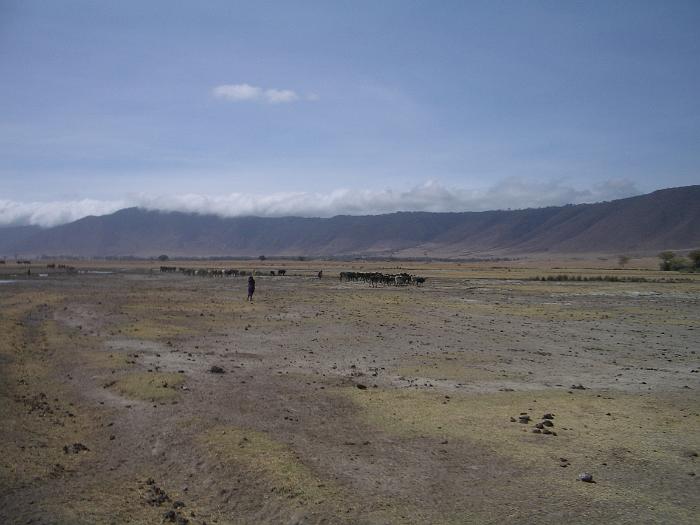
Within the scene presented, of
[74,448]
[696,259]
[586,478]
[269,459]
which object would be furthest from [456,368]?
[696,259]

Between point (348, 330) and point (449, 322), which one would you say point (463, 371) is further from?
point (449, 322)

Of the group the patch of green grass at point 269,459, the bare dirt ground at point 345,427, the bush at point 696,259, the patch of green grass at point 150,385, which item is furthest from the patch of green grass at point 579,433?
the bush at point 696,259

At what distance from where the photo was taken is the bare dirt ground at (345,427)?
22.9ft

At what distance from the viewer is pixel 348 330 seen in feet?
70.8

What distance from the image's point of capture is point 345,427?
383 inches

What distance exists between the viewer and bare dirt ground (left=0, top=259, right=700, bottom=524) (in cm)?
698

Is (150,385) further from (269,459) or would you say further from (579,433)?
(579,433)

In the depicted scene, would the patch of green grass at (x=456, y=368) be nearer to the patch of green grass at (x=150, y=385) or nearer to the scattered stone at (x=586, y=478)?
the patch of green grass at (x=150, y=385)

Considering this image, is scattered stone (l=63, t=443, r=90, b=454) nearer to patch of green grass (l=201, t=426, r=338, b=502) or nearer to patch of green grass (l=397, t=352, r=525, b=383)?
patch of green grass (l=201, t=426, r=338, b=502)

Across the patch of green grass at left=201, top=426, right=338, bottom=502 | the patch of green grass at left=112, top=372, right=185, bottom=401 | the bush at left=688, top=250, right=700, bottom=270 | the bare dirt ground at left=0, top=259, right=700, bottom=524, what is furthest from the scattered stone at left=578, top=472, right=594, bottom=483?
the bush at left=688, top=250, right=700, bottom=270

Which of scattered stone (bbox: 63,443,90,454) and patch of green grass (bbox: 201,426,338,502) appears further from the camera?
scattered stone (bbox: 63,443,90,454)

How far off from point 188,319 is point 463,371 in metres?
13.4

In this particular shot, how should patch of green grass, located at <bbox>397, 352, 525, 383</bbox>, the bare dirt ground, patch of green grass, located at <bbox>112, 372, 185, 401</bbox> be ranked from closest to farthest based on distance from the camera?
the bare dirt ground → patch of green grass, located at <bbox>112, 372, 185, 401</bbox> → patch of green grass, located at <bbox>397, 352, 525, 383</bbox>

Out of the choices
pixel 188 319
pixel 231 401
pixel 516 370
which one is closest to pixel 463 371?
pixel 516 370
